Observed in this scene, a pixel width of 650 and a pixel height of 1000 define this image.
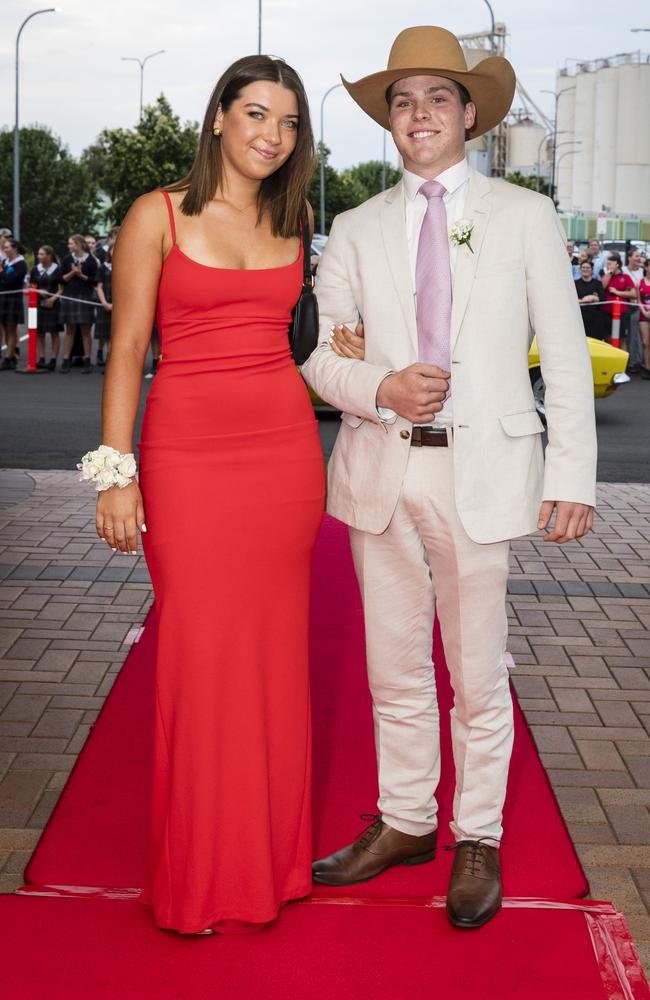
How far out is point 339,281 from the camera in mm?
3424

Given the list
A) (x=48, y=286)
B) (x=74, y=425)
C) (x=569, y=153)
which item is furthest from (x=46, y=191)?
(x=569, y=153)

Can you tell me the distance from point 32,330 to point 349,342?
1451 cm

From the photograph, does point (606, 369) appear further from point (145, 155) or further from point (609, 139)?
point (609, 139)

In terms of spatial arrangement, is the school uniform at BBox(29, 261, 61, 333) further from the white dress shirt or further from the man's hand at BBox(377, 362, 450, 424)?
the man's hand at BBox(377, 362, 450, 424)

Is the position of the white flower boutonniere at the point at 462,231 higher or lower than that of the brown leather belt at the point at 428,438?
higher

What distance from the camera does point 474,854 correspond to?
11.1ft

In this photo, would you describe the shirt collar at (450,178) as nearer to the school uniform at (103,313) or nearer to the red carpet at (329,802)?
the red carpet at (329,802)

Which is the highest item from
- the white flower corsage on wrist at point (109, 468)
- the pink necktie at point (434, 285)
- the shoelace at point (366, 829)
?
the pink necktie at point (434, 285)

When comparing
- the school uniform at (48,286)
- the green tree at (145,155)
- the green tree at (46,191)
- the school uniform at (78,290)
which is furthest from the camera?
the green tree at (46,191)

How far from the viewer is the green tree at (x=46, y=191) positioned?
219 feet

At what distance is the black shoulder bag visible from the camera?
10.8ft

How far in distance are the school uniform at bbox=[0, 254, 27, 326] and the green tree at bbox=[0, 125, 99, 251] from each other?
49.5 metres

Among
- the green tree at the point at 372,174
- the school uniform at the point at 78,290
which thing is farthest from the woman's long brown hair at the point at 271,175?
the green tree at the point at 372,174

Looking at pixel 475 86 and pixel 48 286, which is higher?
pixel 475 86
